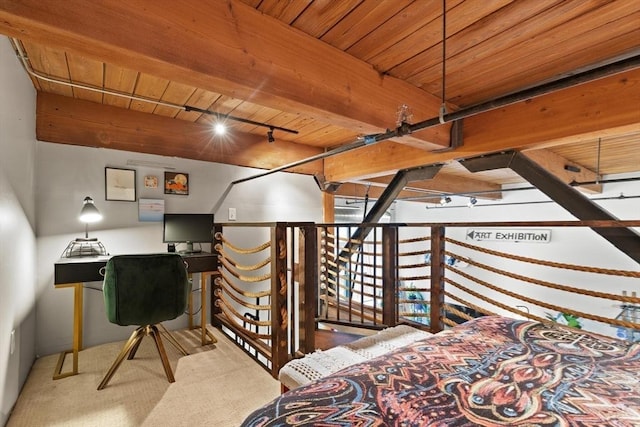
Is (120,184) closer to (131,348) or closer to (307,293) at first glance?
(131,348)

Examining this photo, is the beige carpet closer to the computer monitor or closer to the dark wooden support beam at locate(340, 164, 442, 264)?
the computer monitor

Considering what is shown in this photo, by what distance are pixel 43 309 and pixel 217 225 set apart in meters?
1.77

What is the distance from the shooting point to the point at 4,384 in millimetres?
1828

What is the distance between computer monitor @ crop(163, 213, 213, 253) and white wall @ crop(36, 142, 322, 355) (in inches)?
7.4

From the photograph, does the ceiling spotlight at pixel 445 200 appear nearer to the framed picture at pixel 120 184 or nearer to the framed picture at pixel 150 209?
the framed picture at pixel 150 209

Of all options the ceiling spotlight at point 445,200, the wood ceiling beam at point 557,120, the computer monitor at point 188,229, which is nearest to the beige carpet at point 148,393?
the computer monitor at point 188,229

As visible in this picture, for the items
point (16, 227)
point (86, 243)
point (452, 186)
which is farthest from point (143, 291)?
point (452, 186)

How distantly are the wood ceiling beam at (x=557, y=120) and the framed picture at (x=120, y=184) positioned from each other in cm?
322

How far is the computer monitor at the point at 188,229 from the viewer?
3.40 m

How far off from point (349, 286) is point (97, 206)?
3033 mm

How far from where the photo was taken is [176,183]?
3623mm

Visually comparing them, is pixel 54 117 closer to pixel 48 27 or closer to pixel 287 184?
pixel 48 27

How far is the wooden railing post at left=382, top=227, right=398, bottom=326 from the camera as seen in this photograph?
113 inches

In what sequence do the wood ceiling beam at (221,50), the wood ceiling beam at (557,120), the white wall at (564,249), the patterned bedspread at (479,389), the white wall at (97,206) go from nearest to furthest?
the patterned bedspread at (479,389) < the wood ceiling beam at (221,50) < the wood ceiling beam at (557,120) < the white wall at (97,206) < the white wall at (564,249)
